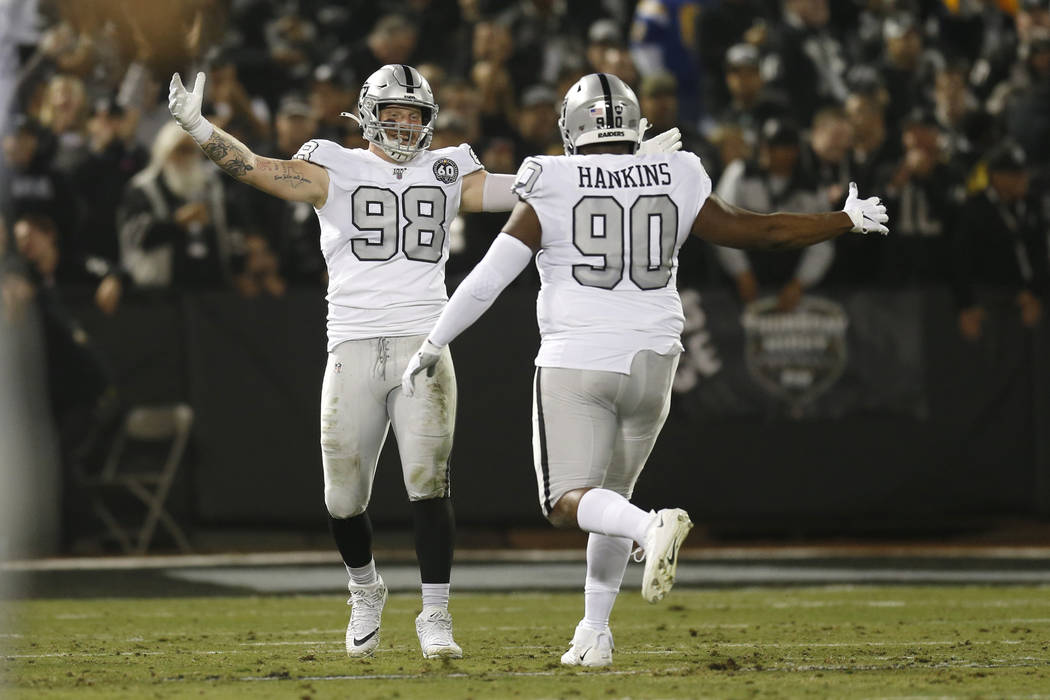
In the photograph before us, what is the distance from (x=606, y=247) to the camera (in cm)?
598

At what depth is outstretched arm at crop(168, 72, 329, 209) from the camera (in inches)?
256

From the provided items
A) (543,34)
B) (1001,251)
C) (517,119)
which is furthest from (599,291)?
(543,34)

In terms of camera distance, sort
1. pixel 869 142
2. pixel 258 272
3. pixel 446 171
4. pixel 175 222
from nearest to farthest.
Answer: pixel 446 171 → pixel 175 222 → pixel 258 272 → pixel 869 142

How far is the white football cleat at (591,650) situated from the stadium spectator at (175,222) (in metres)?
5.74

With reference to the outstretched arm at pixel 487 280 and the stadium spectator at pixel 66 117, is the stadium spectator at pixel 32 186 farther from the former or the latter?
the outstretched arm at pixel 487 280

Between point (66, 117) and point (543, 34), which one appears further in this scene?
point (543, 34)

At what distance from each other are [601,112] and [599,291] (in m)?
0.61

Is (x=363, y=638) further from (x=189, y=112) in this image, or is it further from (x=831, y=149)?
(x=831, y=149)

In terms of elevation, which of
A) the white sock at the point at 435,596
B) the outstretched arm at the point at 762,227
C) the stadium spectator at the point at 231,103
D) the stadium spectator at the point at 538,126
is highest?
the stadium spectator at the point at 231,103

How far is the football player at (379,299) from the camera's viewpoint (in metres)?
6.50

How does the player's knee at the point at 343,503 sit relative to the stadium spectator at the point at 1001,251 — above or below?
below

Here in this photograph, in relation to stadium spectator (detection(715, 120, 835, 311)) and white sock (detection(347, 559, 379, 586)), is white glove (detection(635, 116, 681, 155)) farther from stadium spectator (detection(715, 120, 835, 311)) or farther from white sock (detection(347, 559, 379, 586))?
stadium spectator (detection(715, 120, 835, 311))

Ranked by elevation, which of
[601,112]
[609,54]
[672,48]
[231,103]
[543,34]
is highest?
[543,34]

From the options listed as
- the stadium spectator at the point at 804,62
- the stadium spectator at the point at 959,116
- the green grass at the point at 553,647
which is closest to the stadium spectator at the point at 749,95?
the stadium spectator at the point at 804,62
